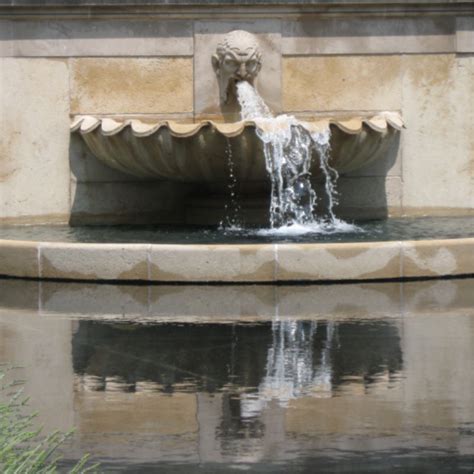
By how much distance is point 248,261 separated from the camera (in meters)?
10.3

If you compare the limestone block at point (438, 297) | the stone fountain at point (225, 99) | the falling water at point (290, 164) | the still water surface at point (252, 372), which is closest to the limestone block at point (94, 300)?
the still water surface at point (252, 372)

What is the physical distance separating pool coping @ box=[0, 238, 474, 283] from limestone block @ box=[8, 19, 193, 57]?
10.3 feet

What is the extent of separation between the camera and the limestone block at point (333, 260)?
34.0 feet

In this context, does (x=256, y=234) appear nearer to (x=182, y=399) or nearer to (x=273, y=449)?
(x=182, y=399)

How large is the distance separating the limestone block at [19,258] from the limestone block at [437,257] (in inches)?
98.8

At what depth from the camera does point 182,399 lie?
729cm

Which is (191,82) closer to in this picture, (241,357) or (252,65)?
(252,65)

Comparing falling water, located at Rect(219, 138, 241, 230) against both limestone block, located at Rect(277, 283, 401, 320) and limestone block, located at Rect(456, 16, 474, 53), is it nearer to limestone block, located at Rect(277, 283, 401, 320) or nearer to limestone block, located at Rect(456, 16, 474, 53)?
limestone block, located at Rect(456, 16, 474, 53)

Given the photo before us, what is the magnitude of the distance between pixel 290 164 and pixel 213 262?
241cm

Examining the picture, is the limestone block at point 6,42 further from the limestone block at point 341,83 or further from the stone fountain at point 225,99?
the limestone block at point 341,83

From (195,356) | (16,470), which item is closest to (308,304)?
(195,356)

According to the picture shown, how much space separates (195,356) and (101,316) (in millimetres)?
1324

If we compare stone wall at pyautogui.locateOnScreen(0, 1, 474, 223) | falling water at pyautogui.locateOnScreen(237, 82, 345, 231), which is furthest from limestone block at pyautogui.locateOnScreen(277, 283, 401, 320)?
stone wall at pyautogui.locateOnScreen(0, 1, 474, 223)

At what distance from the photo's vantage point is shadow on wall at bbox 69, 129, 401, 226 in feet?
43.7
